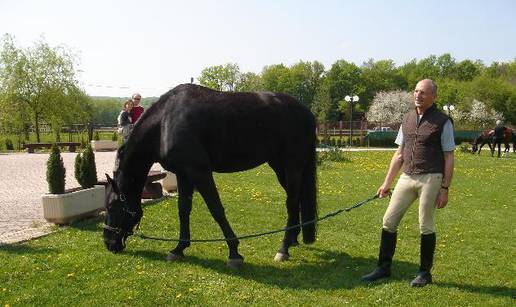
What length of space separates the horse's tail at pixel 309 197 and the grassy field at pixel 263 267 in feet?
1.01

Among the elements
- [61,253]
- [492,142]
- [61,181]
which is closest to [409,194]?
[61,253]

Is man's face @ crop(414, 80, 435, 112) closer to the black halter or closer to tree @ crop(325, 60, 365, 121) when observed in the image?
the black halter

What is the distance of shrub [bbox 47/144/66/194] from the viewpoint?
27.4ft

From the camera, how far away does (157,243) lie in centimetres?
712

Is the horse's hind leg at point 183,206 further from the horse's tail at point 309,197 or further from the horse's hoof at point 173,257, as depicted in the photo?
the horse's tail at point 309,197

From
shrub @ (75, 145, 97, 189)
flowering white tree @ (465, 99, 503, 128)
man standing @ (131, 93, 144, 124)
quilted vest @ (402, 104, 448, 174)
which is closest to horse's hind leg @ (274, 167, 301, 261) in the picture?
quilted vest @ (402, 104, 448, 174)

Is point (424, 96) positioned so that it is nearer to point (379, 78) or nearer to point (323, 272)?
point (323, 272)

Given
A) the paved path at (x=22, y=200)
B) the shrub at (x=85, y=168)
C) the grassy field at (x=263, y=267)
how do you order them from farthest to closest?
1. the shrub at (x=85, y=168)
2. the paved path at (x=22, y=200)
3. the grassy field at (x=263, y=267)

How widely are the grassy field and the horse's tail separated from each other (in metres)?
0.31

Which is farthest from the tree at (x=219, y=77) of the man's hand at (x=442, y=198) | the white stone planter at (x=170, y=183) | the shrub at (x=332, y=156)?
the man's hand at (x=442, y=198)

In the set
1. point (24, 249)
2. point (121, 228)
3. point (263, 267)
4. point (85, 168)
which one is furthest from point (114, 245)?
point (85, 168)

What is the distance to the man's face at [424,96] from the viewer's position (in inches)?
197

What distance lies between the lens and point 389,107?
77250 millimetres

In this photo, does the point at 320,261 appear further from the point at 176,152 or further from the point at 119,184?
the point at 119,184
